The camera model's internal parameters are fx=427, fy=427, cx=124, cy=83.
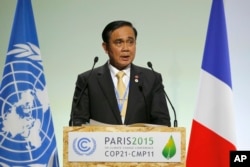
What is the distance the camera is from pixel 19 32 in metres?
3.76

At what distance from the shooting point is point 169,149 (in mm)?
2598

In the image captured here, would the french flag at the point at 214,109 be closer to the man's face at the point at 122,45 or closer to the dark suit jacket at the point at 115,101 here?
the dark suit jacket at the point at 115,101

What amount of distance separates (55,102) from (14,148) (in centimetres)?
108

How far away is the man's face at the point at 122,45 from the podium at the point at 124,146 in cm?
100

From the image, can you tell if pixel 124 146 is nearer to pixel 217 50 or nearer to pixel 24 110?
pixel 24 110

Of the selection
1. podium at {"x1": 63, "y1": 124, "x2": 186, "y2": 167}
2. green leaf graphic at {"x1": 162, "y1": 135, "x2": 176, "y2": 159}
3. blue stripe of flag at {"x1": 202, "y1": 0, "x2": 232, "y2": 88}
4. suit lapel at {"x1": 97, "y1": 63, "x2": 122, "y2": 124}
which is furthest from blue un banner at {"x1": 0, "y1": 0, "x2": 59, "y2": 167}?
blue stripe of flag at {"x1": 202, "y1": 0, "x2": 232, "y2": 88}

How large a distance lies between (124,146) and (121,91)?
94cm

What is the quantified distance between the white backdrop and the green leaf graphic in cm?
188

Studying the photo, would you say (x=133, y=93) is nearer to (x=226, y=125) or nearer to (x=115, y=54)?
(x=115, y=54)

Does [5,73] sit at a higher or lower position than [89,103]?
higher

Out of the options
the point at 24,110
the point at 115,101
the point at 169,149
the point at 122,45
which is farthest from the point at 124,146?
the point at 24,110

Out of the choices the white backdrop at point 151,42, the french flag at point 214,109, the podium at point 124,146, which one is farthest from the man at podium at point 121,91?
the white backdrop at point 151,42

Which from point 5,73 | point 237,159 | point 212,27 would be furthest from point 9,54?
point 237,159

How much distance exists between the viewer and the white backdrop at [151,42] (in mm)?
4484
